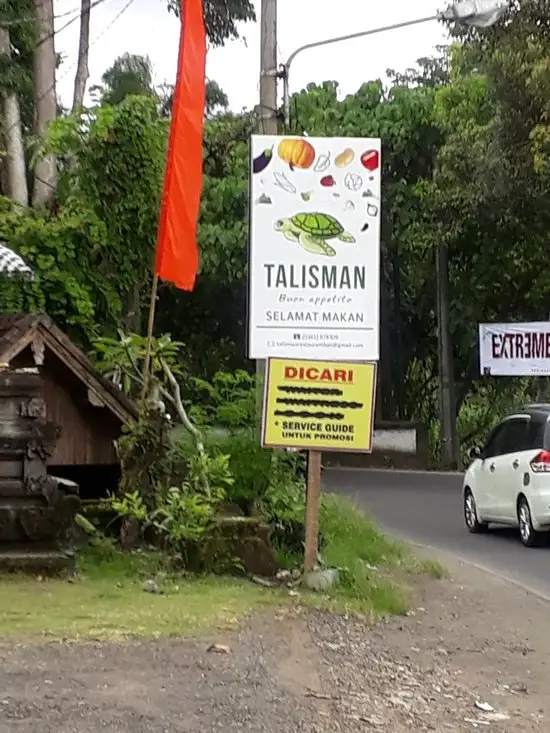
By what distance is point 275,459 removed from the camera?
455 inches

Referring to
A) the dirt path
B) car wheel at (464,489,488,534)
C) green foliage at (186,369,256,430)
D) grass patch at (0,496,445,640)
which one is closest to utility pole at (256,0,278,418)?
green foliage at (186,369,256,430)

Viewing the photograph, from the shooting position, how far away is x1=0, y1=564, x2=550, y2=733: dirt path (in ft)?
20.3

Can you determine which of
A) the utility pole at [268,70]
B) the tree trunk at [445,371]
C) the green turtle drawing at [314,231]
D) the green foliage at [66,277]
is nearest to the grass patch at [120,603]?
the utility pole at [268,70]

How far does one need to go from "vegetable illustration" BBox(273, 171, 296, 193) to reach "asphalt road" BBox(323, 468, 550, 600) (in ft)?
14.1

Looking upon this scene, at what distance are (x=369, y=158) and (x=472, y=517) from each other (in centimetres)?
764

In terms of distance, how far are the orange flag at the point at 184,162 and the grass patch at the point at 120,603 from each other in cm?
275

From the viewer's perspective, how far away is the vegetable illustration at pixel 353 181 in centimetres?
1046

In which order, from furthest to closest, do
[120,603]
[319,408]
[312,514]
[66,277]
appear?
[66,277] < [319,408] < [312,514] < [120,603]

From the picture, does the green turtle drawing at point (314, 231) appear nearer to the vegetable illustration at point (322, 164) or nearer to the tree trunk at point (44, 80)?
the vegetable illustration at point (322, 164)

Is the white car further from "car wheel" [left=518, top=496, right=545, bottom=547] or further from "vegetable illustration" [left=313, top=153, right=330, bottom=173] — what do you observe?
"vegetable illustration" [left=313, top=153, right=330, bottom=173]

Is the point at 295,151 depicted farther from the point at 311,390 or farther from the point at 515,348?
the point at 515,348

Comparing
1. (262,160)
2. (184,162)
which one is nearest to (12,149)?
(184,162)

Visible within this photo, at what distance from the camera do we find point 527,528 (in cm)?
1488

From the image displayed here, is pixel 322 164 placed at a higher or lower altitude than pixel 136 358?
higher
